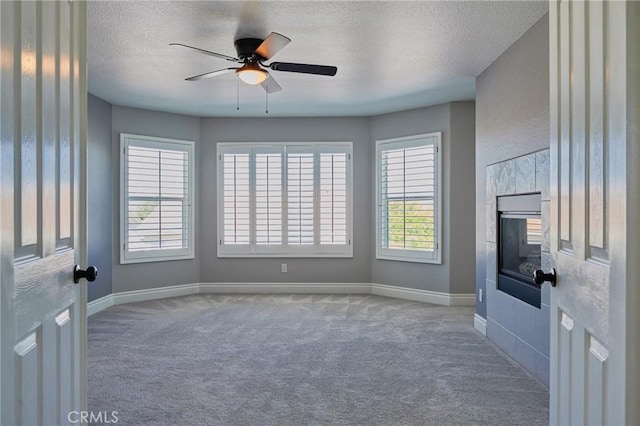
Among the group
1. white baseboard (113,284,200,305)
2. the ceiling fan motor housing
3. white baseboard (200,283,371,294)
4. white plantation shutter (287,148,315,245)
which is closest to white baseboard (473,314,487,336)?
white baseboard (200,283,371,294)

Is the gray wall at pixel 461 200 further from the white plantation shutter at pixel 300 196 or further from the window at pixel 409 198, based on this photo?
the white plantation shutter at pixel 300 196

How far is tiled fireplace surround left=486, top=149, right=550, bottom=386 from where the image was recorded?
3410 millimetres

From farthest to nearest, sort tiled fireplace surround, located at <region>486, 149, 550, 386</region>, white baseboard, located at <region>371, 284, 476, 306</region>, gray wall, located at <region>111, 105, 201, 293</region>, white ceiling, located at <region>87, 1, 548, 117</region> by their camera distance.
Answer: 1. gray wall, located at <region>111, 105, 201, 293</region>
2. white baseboard, located at <region>371, 284, 476, 306</region>
3. tiled fireplace surround, located at <region>486, 149, 550, 386</region>
4. white ceiling, located at <region>87, 1, 548, 117</region>

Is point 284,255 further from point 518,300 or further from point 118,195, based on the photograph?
point 518,300

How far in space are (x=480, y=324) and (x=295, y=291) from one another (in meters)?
2.93

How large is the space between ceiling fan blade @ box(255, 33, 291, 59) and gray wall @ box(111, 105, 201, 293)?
342 centimetres

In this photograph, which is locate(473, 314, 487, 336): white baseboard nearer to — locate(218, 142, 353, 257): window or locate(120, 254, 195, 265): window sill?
locate(218, 142, 353, 257): window

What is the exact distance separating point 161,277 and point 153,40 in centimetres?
368

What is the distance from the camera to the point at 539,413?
9.47 ft

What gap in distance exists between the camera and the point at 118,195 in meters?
6.20

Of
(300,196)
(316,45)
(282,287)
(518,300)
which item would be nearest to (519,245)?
(518,300)

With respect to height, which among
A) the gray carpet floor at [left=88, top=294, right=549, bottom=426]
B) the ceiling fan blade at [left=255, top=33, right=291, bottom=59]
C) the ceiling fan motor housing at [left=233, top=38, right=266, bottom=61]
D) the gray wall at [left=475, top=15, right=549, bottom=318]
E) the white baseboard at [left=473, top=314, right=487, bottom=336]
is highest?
the ceiling fan motor housing at [left=233, top=38, right=266, bottom=61]

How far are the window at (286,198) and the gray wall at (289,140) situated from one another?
4.4 inches

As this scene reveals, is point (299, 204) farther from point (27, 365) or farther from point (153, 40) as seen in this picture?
point (27, 365)
